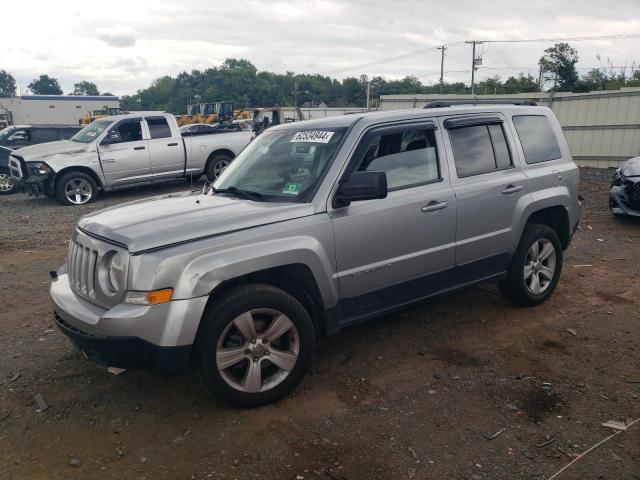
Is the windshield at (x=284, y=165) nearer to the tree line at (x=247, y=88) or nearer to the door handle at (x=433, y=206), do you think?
the door handle at (x=433, y=206)

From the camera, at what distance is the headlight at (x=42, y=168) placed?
427 inches

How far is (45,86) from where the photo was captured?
431 ft

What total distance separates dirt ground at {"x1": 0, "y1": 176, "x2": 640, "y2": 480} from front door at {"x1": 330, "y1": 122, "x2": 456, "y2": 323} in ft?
1.85

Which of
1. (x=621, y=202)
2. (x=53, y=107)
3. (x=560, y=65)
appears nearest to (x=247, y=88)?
(x=53, y=107)

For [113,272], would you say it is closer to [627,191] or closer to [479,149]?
[479,149]

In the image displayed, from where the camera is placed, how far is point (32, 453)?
3.03 metres

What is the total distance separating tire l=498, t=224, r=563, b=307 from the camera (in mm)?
4766

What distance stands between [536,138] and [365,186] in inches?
94.7

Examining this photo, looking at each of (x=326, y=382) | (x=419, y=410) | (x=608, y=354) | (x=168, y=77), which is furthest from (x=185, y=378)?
(x=168, y=77)

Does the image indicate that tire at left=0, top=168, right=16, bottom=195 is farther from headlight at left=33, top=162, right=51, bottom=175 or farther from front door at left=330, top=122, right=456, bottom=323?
front door at left=330, top=122, right=456, bottom=323

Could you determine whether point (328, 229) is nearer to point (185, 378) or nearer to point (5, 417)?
point (185, 378)

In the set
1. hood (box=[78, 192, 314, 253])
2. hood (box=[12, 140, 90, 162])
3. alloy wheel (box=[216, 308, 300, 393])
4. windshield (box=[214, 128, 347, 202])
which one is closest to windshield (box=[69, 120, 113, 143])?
hood (box=[12, 140, 90, 162])

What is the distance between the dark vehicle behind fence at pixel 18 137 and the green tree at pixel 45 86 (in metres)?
132

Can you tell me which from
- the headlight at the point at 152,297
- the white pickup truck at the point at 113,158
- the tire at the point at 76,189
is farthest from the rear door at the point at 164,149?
the headlight at the point at 152,297
